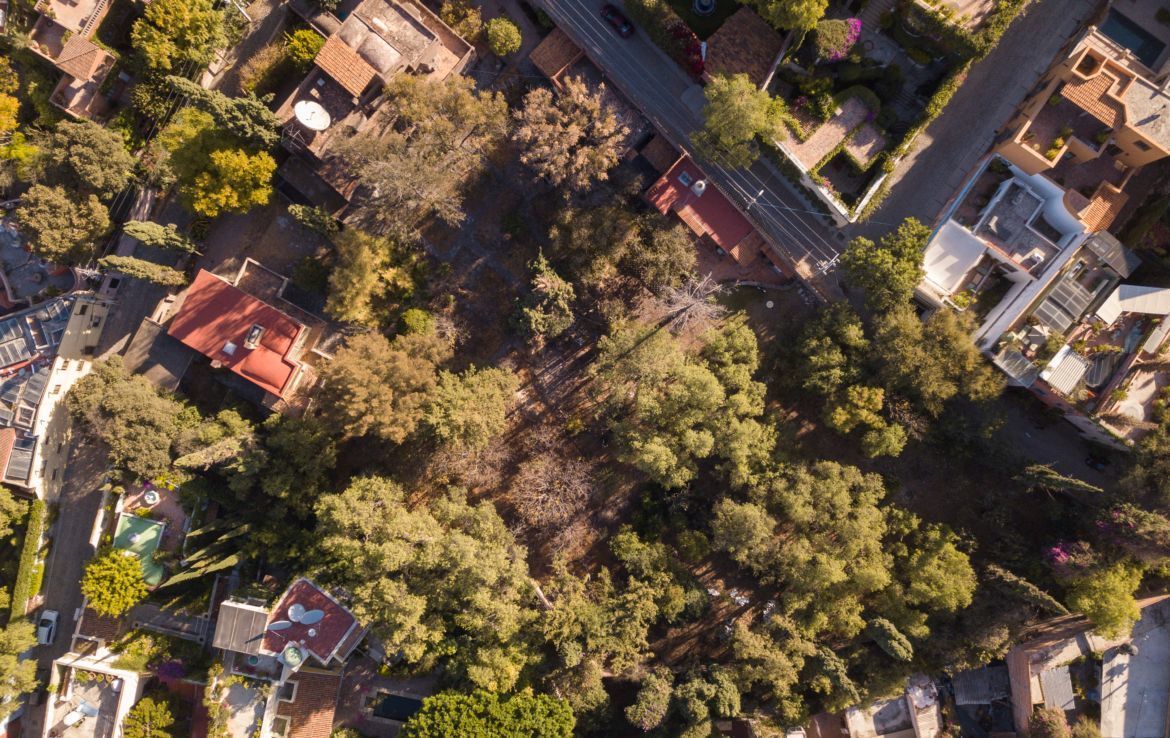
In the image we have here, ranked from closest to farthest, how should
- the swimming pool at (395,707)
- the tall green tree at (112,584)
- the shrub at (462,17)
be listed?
1. the tall green tree at (112,584)
2. the shrub at (462,17)
3. the swimming pool at (395,707)

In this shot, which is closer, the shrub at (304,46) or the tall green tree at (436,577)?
the tall green tree at (436,577)

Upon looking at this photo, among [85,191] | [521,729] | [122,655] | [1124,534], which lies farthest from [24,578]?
[1124,534]

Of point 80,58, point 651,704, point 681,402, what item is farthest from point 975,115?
point 80,58

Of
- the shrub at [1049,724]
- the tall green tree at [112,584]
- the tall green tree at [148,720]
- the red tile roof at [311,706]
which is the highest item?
the shrub at [1049,724]

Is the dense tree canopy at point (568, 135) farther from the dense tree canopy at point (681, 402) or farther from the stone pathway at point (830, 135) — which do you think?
the stone pathway at point (830, 135)

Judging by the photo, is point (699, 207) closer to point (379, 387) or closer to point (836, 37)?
point (836, 37)

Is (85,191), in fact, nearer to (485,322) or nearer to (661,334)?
(485,322)

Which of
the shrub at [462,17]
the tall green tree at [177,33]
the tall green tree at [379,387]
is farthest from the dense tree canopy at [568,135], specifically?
the tall green tree at [177,33]
